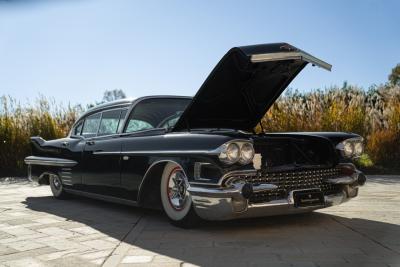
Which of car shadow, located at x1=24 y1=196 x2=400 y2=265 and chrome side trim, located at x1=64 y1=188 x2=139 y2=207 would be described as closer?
car shadow, located at x1=24 y1=196 x2=400 y2=265

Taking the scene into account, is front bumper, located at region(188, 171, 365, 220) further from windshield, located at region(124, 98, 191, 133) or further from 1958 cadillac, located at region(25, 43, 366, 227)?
windshield, located at region(124, 98, 191, 133)

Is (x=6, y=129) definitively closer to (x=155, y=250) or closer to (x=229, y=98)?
(x=229, y=98)

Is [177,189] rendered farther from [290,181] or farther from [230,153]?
[290,181]

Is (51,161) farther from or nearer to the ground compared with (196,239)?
farther from the ground

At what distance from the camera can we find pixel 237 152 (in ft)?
13.4

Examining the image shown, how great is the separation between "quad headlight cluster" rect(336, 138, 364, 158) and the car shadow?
2.23 feet

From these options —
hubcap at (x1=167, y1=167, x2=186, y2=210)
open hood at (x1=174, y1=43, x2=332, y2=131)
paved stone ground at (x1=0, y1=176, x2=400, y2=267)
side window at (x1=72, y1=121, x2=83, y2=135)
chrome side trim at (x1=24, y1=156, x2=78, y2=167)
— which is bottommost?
paved stone ground at (x1=0, y1=176, x2=400, y2=267)

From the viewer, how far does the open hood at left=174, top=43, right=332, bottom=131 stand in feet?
14.8

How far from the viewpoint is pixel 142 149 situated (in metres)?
5.00

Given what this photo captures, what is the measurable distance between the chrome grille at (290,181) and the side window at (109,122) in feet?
7.45

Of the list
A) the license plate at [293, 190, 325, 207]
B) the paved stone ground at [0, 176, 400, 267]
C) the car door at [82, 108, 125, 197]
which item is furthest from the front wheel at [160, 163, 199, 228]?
the license plate at [293, 190, 325, 207]

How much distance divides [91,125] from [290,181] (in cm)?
325

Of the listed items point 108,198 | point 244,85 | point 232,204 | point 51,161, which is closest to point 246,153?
point 232,204

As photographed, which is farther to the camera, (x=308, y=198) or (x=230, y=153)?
(x=308, y=198)
